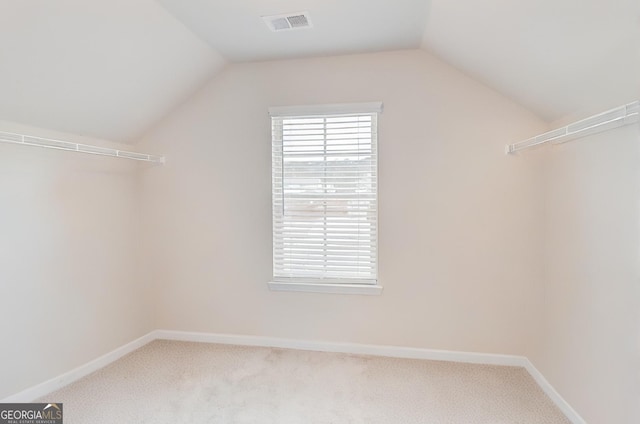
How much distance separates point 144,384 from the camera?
2.42 m

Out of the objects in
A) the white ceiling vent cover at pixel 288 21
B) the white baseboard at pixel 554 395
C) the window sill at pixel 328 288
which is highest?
the white ceiling vent cover at pixel 288 21

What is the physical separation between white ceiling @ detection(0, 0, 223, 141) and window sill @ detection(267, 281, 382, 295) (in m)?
1.82

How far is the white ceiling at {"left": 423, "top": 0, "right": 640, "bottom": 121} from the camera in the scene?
4.67 feet

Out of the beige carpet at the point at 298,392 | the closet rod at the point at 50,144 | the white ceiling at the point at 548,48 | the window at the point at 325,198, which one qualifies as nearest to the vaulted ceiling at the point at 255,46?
the white ceiling at the point at 548,48

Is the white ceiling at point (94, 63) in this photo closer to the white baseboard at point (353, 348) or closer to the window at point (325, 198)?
the window at point (325, 198)

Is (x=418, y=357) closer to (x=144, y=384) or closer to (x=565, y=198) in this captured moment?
(x=565, y=198)

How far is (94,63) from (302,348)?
101 inches

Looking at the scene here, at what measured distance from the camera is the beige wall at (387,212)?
2.63 m

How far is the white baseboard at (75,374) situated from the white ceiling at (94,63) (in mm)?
1705

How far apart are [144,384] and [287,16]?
2688mm

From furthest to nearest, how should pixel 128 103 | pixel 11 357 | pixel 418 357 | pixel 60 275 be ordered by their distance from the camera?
pixel 418 357 < pixel 128 103 < pixel 60 275 < pixel 11 357

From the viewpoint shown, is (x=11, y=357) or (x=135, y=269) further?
(x=135, y=269)

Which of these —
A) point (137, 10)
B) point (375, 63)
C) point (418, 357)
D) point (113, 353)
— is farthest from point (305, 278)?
point (137, 10)

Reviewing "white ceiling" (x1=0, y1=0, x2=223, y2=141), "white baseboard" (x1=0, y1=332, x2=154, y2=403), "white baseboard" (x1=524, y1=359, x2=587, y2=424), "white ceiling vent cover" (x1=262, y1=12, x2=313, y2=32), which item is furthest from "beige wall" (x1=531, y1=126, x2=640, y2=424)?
"white baseboard" (x1=0, y1=332, x2=154, y2=403)
